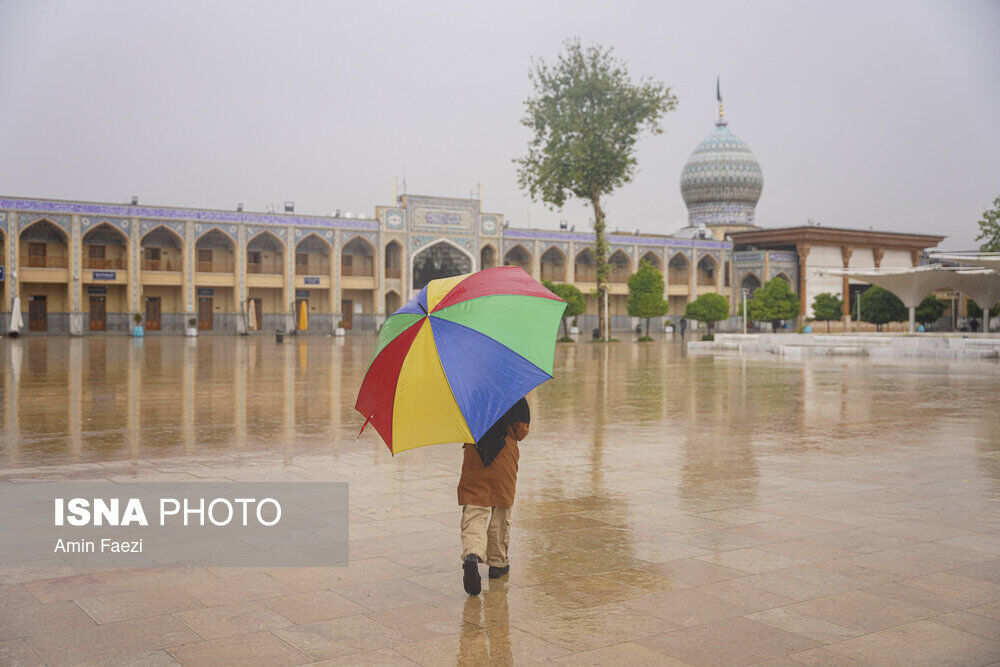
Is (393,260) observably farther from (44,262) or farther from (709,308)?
(709,308)

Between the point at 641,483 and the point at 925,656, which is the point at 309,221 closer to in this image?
the point at 641,483

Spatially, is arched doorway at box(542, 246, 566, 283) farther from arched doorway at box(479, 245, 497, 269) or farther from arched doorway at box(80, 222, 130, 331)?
arched doorway at box(80, 222, 130, 331)

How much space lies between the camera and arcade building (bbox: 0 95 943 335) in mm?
37812

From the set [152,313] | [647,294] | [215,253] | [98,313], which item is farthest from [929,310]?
[98,313]

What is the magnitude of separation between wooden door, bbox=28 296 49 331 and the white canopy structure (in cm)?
3180

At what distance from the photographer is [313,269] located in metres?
43.1

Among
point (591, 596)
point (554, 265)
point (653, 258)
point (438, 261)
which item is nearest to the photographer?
point (591, 596)

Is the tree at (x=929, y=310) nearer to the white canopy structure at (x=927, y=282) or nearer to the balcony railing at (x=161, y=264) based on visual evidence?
the white canopy structure at (x=927, y=282)

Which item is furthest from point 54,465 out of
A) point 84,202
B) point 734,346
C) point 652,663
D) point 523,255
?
point 523,255

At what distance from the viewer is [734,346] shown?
28.7 meters

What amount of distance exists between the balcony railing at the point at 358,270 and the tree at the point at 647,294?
14017mm

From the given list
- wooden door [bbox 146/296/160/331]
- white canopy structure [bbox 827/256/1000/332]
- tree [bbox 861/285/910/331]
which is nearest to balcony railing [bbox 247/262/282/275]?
wooden door [bbox 146/296/160/331]

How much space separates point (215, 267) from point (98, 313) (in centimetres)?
531

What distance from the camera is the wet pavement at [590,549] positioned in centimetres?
309
